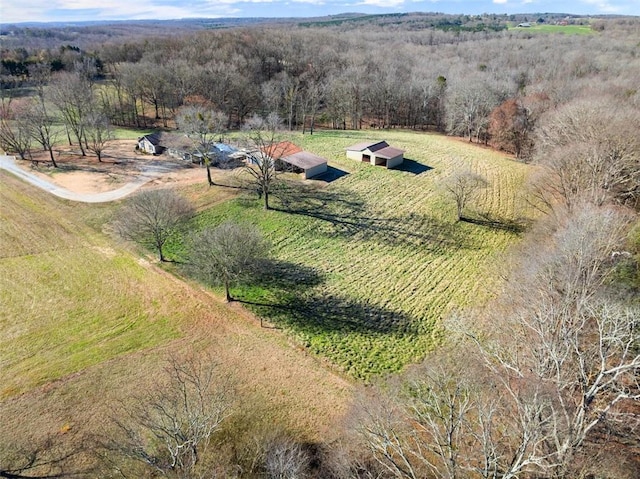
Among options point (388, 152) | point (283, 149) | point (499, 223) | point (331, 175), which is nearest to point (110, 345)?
point (331, 175)

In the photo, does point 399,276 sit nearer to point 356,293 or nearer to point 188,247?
point 356,293

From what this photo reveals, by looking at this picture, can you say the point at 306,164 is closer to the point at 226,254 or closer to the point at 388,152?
the point at 388,152

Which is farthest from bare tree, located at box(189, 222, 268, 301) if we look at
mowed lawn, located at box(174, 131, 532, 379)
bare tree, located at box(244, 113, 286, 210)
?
bare tree, located at box(244, 113, 286, 210)

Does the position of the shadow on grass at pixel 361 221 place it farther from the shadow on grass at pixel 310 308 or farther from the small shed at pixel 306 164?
the shadow on grass at pixel 310 308

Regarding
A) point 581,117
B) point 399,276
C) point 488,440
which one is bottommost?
point 399,276

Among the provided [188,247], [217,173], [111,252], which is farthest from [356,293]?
[217,173]

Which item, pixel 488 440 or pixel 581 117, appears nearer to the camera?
pixel 488 440
